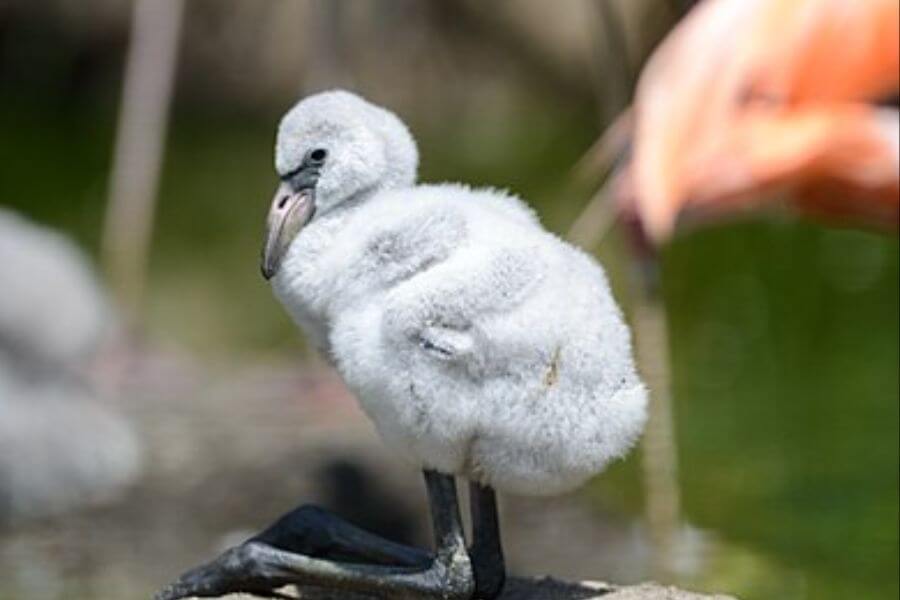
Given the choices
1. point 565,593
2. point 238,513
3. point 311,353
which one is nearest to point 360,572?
point 565,593

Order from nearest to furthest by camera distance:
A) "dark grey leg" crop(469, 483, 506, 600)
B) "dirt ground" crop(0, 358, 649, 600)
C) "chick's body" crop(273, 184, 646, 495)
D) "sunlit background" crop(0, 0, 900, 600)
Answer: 1. "chick's body" crop(273, 184, 646, 495)
2. "dark grey leg" crop(469, 483, 506, 600)
3. "dirt ground" crop(0, 358, 649, 600)
4. "sunlit background" crop(0, 0, 900, 600)

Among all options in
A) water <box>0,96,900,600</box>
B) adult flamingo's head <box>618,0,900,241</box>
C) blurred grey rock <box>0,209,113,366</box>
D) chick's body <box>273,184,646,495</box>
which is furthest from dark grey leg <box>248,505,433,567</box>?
blurred grey rock <box>0,209,113,366</box>

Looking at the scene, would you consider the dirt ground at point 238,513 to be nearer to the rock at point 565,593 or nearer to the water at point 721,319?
the water at point 721,319

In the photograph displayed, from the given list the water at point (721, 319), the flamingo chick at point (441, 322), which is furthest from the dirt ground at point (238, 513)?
the flamingo chick at point (441, 322)

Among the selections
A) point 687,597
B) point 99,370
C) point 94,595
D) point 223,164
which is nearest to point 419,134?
point 223,164

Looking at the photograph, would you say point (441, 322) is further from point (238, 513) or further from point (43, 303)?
point (43, 303)

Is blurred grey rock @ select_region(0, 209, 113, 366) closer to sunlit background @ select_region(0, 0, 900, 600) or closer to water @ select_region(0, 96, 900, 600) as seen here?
sunlit background @ select_region(0, 0, 900, 600)

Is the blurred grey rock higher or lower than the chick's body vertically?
higher

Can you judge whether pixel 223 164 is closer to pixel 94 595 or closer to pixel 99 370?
pixel 99 370
